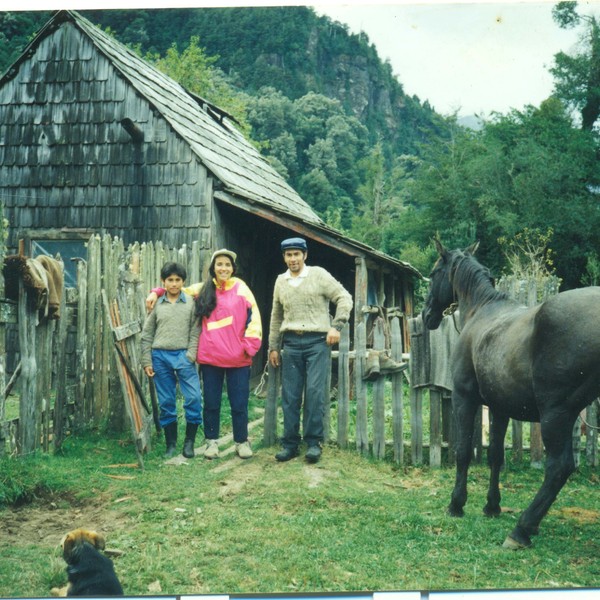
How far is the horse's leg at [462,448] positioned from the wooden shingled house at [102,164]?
17.4ft

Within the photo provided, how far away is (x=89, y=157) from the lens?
31.2ft

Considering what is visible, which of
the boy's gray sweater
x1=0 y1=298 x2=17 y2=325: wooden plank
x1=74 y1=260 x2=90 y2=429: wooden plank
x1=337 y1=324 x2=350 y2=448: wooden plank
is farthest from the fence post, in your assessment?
x1=0 y1=298 x2=17 y2=325: wooden plank

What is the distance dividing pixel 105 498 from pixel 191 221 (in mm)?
5944

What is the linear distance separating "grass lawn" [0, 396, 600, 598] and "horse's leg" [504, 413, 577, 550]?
4.1 inches

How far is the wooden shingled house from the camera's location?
902 cm

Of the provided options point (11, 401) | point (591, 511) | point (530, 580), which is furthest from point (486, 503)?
point (11, 401)

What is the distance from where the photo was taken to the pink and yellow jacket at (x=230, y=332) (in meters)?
5.52

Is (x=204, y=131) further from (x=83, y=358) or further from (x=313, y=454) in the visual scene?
(x=313, y=454)

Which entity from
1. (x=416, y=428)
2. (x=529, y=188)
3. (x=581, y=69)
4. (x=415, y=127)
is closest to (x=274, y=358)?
→ (x=416, y=428)

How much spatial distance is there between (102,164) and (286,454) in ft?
20.2

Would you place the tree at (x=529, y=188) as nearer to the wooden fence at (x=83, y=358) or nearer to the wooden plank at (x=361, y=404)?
the wooden plank at (x=361, y=404)

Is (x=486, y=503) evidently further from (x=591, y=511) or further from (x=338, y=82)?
(x=338, y=82)

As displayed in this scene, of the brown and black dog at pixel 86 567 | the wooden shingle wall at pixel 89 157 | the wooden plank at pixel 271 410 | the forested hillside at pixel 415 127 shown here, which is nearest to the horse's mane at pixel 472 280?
the forested hillside at pixel 415 127

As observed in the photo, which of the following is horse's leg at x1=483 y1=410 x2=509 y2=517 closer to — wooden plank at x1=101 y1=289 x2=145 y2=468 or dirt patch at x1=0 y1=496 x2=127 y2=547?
dirt patch at x1=0 y1=496 x2=127 y2=547
